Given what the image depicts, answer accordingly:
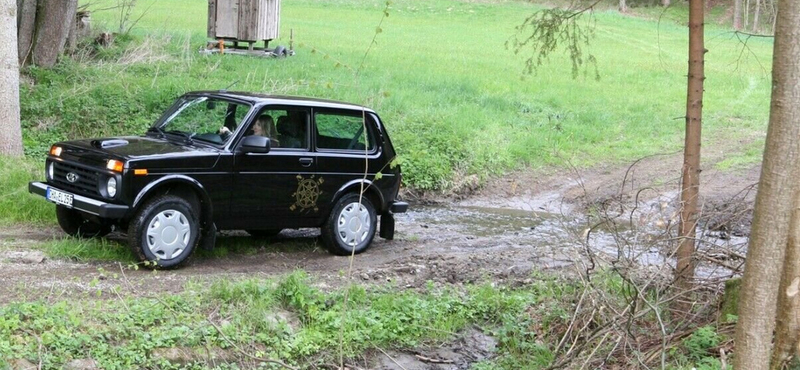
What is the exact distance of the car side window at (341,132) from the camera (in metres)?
11.2

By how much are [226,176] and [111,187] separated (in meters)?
1.27

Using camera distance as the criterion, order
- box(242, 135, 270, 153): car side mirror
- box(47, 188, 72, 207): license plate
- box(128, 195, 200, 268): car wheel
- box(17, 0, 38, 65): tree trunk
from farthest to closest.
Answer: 1. box(17, 0, 38, 65): tree trunk
2. box(242, 135, 270, 153): car side mirror
3. box(47, 188, 72, 207): license plate
4. box(128, 195, 200, 268): car wheel

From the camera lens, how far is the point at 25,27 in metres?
17.2

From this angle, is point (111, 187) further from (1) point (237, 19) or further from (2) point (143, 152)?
(1) point (237, 19)

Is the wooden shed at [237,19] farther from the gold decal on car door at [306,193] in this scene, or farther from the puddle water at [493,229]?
the gold decal on car door at [306,193]

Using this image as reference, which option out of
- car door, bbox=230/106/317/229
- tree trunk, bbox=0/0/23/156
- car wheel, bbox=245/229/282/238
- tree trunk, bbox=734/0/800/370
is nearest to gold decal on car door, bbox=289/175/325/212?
car door, bbox=230/106/317/229

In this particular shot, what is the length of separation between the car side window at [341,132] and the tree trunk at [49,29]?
8342mm

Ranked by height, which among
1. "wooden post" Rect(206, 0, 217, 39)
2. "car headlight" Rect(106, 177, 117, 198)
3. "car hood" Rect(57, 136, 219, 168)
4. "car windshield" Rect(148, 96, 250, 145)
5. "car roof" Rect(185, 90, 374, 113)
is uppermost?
"wooden post" Rect(206, 0, 217, 39)

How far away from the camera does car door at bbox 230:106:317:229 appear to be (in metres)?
10.4

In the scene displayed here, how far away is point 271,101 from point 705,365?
18.5 ft

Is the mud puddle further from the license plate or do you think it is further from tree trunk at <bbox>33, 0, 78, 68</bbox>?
tree trunk at <bbox>33, 0, 78, 68</bbox>

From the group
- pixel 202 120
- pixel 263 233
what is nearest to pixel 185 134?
pixel 202 120

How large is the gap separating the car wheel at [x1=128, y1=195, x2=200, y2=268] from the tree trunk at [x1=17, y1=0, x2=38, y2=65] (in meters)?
8.88

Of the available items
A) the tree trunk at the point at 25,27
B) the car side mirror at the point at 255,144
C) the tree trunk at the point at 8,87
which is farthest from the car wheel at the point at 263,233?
the tree trunk at the point at 25,27
